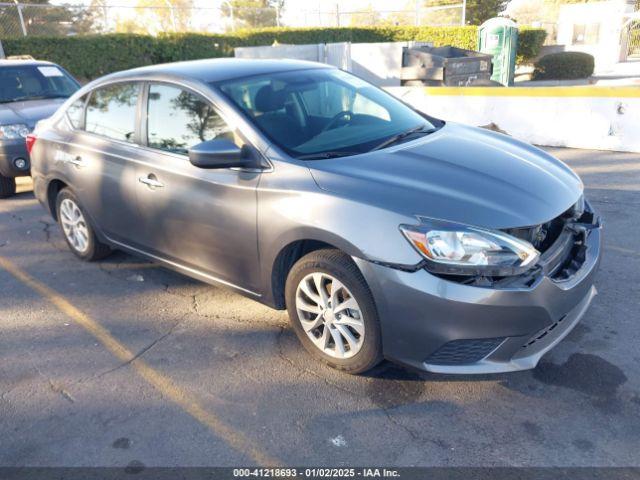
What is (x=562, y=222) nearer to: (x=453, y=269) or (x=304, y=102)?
(x=453, y=269)

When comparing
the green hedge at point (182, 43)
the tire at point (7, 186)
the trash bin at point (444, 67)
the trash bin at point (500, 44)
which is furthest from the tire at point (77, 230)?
the trash bin at point (500, 44)

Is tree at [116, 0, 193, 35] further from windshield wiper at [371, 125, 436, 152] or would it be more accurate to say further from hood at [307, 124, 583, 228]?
hood at [307, 124, 583, 228]

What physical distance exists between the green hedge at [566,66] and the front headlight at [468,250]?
2385cm

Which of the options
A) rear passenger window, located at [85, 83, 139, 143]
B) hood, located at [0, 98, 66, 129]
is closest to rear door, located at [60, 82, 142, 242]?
rear passenger window, located at [85, 83, 139, 143]

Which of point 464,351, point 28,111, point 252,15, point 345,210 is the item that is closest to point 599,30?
point 252,15

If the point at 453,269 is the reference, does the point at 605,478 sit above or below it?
below

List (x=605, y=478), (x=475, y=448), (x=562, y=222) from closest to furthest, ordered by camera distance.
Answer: (x=605, y=478) → (x=475, y=448) → (x=562, y=222)

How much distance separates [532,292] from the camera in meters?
2.67

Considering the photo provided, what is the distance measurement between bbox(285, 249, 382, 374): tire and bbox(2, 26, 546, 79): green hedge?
16816 mm

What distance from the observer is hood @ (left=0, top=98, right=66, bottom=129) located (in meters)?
7.20

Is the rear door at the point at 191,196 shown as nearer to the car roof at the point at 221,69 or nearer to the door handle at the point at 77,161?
the car roof at the point at 221,69

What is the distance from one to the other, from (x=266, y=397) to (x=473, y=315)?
1208 millimetres

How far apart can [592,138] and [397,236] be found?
265 inches

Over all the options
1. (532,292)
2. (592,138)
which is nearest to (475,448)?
(532,292)
